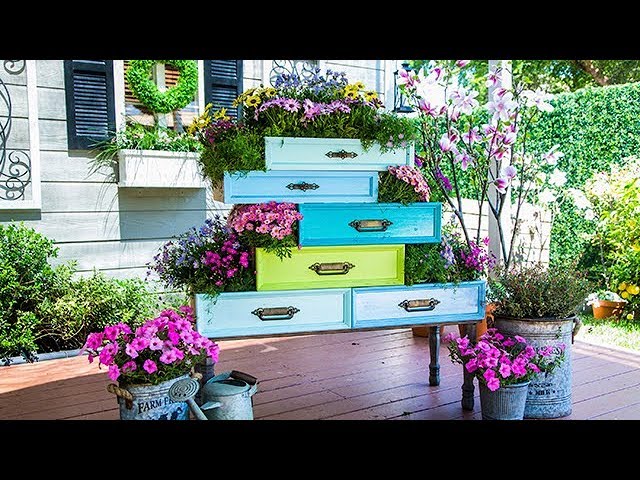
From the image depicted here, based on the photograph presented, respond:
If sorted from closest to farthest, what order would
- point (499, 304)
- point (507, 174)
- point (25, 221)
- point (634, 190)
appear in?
point (499, 304) < point (507, 174) < point (25, 221) < point (634, 190)

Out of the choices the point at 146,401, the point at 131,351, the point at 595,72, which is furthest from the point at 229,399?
the point at 595,72

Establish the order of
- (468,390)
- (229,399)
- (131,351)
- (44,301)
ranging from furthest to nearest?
(44,301)
(468,390)
(229,399)
(131,351)

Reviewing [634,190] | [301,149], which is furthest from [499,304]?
[634,190]

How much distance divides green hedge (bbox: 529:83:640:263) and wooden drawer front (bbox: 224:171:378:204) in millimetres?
3150

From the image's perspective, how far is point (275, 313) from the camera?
242cm

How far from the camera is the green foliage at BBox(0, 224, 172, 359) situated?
3721mm

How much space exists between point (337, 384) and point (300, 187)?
1.27 metres

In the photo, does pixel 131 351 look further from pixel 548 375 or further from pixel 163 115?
pixel 163 115

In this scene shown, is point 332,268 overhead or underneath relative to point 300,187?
underneath

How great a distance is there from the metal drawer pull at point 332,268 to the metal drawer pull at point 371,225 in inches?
6.3

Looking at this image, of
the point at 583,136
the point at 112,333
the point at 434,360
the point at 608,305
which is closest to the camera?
the point at 112,333
